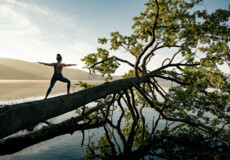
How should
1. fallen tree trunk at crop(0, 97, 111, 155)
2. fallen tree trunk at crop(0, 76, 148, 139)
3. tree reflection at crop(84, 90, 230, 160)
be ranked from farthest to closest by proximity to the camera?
1. fallen tree trunk at crop(0, 97, 111, 155)
2. tree reflection at crop(84, 90, 230, 160)
3. fallen tree trunk at crop(0, 76, 148, 139)

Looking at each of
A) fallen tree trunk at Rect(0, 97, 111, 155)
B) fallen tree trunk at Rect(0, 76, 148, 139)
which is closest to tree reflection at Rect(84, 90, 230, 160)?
fallen tree trunk at Rect(0, 97, 111, 155)

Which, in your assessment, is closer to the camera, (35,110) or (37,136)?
(35,110)

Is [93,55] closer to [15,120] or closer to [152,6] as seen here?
[152,6]

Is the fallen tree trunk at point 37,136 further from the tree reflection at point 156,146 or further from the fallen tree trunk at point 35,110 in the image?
the fallen tree trunk at point 35,110

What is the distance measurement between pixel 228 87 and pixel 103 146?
7822 millimetres

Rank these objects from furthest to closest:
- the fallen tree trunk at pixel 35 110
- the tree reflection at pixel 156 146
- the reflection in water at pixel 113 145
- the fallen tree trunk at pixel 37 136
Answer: the fallen tree trunk at pixel 37 136 → the reflection in water at pixel 113 145 → the tree reflection at pixel 156 146 → the fallen tree trunk at pixel 35 110

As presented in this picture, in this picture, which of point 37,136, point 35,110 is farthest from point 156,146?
point 37,136

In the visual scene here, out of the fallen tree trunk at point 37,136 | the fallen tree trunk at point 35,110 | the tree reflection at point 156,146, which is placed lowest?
the tree reflection at point 156,146

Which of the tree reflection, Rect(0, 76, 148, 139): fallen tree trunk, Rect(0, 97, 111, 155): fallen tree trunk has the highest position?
Rect(0, 76, 148, 139): fallen tree trunk

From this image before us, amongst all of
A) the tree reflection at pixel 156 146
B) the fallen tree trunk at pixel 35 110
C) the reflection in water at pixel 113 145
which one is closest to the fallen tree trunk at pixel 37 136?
the reflection in water at pixel 113 145

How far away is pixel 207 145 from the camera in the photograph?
24.3ft

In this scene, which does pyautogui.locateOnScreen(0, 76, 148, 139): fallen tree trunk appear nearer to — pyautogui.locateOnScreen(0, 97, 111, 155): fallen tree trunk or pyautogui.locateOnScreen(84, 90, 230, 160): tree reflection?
pyautogui.locateOnScreen(84, 90, 230, 160): tree reflection

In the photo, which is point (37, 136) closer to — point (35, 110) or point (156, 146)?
point (35, 110)

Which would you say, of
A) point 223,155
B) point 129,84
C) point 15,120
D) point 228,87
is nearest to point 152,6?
point 129,84
